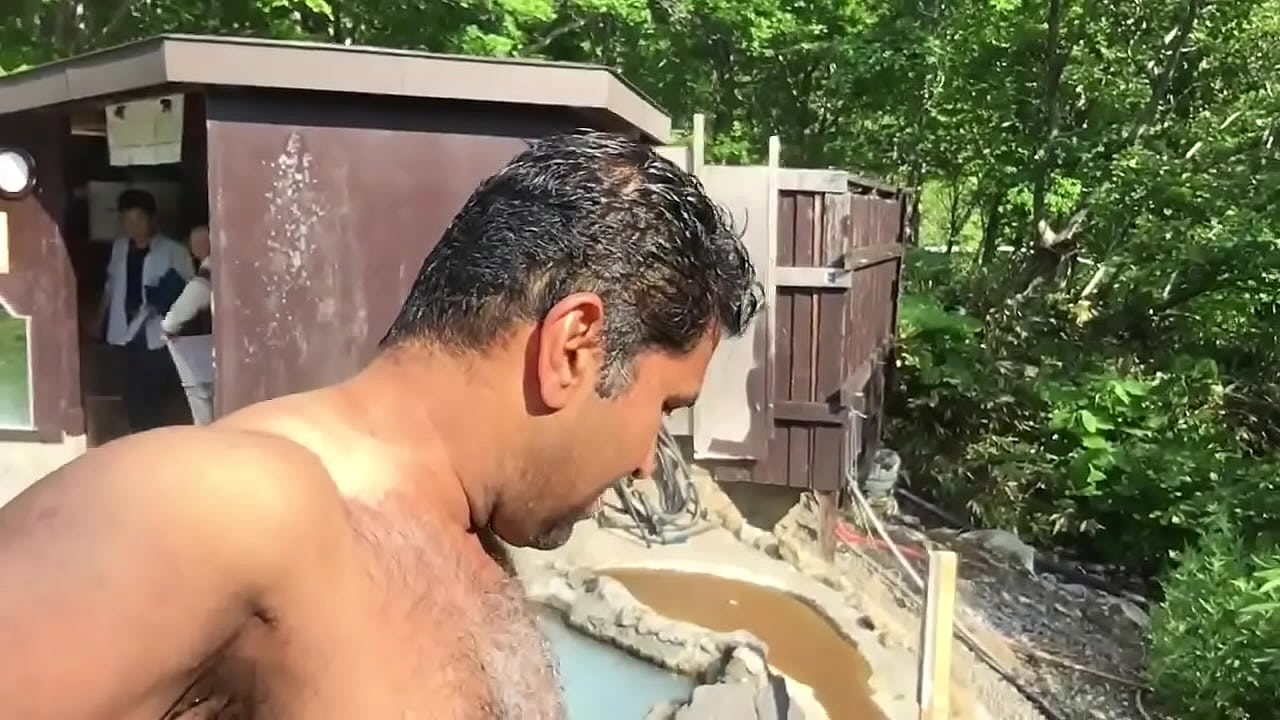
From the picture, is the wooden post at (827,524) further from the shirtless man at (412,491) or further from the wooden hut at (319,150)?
the shirtless man at (412,491)

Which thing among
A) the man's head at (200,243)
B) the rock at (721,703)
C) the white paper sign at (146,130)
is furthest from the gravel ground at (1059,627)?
the white paper sign at (146,130)

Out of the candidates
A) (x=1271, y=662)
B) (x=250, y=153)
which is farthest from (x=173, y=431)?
(x=1271, y=662)

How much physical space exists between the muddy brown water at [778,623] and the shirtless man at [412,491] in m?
4.78

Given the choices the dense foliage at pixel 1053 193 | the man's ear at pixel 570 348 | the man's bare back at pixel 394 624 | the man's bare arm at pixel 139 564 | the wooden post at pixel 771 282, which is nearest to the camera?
the man's bare arm at pixel 139 564

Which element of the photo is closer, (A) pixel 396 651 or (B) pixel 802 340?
(A) pixel 396 651

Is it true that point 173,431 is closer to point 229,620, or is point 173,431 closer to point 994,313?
point 229,620

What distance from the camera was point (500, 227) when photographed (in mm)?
1420

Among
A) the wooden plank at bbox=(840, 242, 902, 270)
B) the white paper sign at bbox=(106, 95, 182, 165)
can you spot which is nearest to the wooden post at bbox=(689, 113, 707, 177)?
the wooden plank at bbox=(840, 242, 902, 270)

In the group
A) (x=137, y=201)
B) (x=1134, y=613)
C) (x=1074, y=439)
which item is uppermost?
(x=137, y=201)

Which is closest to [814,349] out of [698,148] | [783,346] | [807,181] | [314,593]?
[783,346]

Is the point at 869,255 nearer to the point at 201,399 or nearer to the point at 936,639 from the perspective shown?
the point at 936,639

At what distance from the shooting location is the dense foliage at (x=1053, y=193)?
9.66 m

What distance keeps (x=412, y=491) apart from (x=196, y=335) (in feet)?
17.2

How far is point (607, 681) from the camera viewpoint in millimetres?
5934
